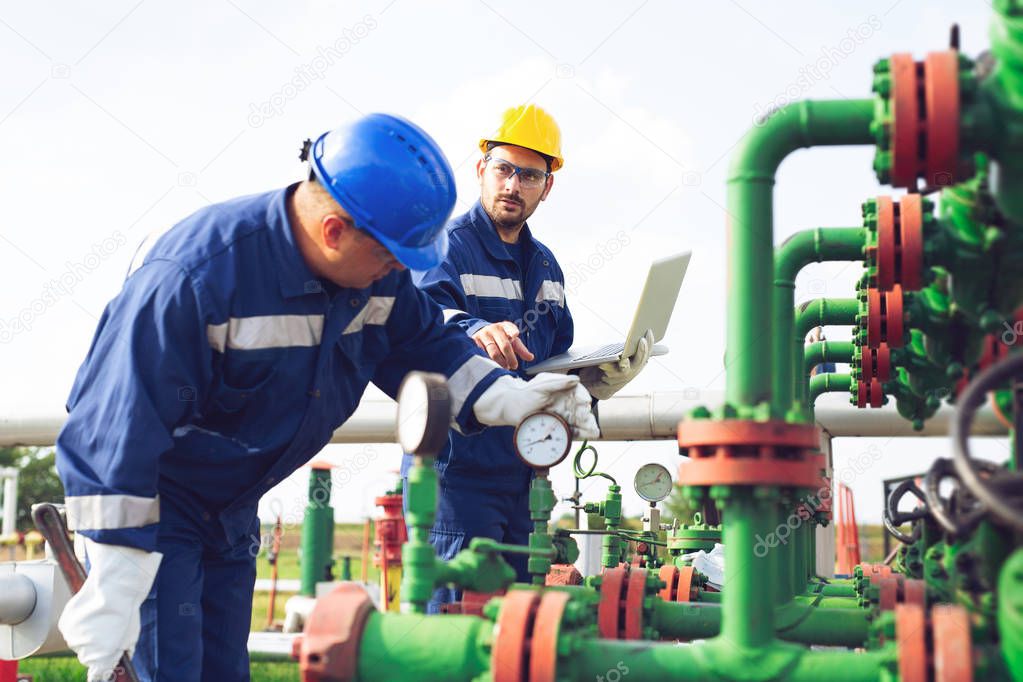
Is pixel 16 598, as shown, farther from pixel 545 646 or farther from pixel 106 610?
pixel 545 646

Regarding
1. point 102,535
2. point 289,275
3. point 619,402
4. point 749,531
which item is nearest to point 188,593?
point 102,535

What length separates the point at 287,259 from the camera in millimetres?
2652

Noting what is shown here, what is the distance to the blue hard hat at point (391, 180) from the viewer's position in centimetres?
252

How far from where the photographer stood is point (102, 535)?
2344mm

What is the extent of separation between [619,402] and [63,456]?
630 cm

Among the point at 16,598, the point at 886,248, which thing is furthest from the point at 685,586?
the point at 16,598

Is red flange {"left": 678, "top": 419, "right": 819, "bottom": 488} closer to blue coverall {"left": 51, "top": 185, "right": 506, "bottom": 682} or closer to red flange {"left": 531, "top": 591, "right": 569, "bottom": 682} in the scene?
red flange {"left": 531, "top": 591, "right": 569, "bottom": 682}

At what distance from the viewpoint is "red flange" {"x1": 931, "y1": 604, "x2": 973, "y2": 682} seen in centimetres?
159

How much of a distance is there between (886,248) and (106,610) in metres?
1.90

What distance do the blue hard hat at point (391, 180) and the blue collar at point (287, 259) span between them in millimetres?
160

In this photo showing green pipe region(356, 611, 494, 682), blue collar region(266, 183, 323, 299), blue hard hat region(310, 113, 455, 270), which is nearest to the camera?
green pipe region(356, 611, 494, 682)

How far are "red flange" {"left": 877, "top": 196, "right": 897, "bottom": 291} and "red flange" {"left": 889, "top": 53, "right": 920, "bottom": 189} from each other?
86 centimetres

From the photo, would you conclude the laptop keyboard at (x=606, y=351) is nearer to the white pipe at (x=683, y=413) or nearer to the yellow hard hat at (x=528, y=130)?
the yellow hard hat at (x=528, y=130)

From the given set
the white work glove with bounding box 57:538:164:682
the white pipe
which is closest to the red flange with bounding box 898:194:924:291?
the white work glove with bounding box 57:538:164:682
